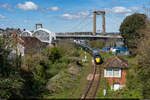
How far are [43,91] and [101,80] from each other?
613 cm

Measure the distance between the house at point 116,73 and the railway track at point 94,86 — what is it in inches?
52.3

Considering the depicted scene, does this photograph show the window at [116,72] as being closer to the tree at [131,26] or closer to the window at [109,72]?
the window at [109,72]

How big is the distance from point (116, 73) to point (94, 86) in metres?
2.62

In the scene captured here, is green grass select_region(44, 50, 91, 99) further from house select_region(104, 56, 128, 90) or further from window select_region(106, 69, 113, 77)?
house select_region(104, 56, 128, 90)

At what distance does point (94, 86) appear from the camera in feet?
60.5

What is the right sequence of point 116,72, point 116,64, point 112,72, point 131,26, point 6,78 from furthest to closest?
point 131,26
point 112,72
point 116,72
point 116,64
point 6,78

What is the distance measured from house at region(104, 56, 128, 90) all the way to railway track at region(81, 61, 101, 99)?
1.33 m

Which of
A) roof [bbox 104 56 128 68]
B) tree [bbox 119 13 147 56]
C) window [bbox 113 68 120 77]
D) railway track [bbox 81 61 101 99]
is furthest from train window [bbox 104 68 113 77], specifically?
tree [bbox 119 13 147 56]

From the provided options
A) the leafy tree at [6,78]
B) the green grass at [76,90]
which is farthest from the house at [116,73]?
the leafy tree at [6,78]

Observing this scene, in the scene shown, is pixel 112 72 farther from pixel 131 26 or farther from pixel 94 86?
pixel 131 26

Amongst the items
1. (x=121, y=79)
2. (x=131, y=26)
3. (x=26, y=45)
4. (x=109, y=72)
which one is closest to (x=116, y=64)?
(x=109, y=72)

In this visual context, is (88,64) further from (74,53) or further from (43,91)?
(43,91)

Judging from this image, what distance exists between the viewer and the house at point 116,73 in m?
19.2

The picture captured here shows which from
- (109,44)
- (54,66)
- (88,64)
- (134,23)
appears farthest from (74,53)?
(109,44)
